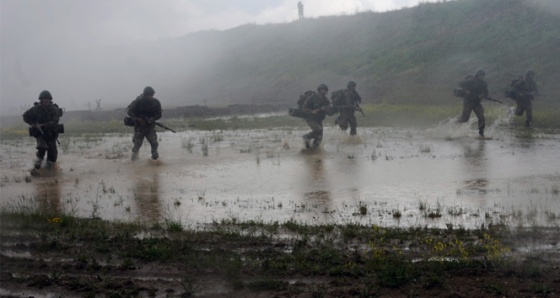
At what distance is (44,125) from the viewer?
14008mm

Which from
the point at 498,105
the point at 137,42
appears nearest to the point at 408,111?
the point at 498,105

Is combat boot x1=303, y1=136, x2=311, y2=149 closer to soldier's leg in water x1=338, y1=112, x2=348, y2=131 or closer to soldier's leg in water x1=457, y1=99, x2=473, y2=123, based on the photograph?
soldier's leg in water x1=338, y1=112, x2=348, y2=131

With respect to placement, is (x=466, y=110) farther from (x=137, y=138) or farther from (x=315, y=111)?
(x=137, y=138)

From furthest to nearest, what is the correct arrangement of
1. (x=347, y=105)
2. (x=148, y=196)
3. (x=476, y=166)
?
1. (x=347, y=105)
2. (x=476, y=166)
3. (x=148, y=196)

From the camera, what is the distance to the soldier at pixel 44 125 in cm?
1394

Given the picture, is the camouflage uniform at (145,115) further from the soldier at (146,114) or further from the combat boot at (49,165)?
the combat boot at (49,165)

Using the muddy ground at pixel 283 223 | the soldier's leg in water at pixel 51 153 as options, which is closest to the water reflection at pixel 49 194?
the muddy ground at pixel 283 223

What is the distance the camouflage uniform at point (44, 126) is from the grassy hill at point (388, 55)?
81.5ft

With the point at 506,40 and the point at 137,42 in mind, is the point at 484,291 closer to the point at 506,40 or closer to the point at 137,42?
the point at 506,40

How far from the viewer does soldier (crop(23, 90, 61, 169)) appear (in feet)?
45.7

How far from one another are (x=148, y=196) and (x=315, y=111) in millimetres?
7175

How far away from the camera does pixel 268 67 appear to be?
56750mm

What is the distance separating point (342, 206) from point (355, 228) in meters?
1.97

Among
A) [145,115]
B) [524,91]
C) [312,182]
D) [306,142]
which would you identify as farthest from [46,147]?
[524,91]
